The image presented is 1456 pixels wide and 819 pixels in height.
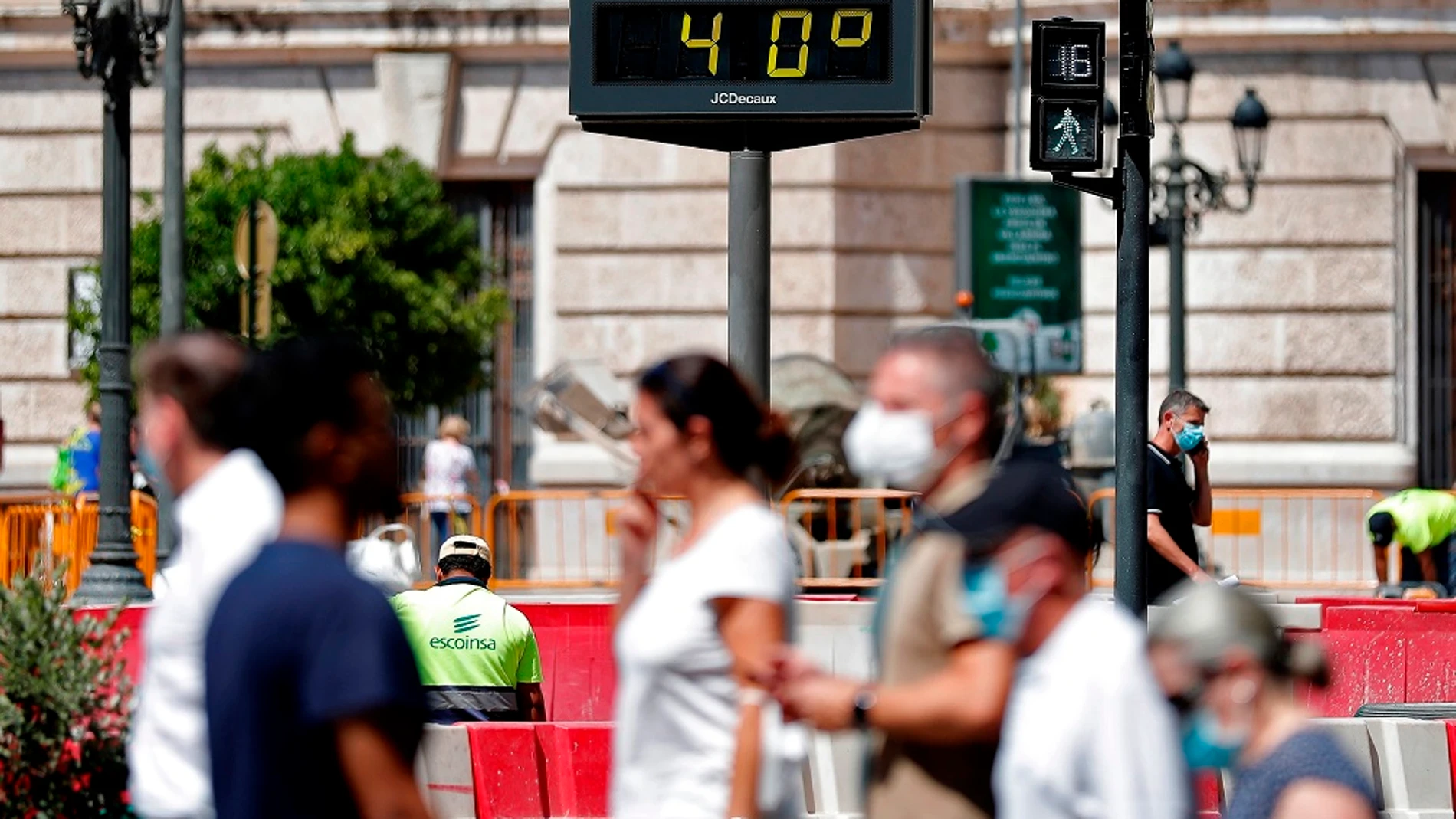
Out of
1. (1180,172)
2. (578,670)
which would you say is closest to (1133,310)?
(578,670)

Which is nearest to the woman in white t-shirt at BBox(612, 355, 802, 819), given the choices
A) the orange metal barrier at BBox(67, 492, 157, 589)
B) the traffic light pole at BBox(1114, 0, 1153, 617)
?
the traffic light pole at BBox(1114, 0, 1153, 617)

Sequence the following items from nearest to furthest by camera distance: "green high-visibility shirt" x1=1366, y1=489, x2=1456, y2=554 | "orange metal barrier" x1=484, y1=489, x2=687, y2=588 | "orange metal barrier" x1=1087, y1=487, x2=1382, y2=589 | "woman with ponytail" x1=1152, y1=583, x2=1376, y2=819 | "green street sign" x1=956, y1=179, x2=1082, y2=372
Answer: "woman with ponytail" x1=1152, y1=583, x2=1376, y2=819, "green high-visibility shirt" x1=1366, y1=489, x2=1456, y2=554, "orange metal barrier" x1=1087, y1=487, x2=1382, y2=589, "orange metal barrier" x1=484, y1=489, x2=687, y2=588, "green street sign" x1=956, y1=179, x2=1082, y2=372

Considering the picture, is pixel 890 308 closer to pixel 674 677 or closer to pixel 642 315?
pixel 642 315

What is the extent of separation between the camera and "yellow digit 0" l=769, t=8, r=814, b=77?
10516 millimetres

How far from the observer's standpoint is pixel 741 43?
10594 millimetres

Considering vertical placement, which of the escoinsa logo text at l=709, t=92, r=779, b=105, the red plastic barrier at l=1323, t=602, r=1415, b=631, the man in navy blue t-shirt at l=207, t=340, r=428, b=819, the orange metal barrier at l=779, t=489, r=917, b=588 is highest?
the escoinsa logo text at l=709, t=92, r=779, b=105

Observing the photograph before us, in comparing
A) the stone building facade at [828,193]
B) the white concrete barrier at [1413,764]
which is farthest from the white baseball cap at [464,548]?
the stone building facade at [828,193]

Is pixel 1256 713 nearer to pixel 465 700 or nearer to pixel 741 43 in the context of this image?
pixel 465 700

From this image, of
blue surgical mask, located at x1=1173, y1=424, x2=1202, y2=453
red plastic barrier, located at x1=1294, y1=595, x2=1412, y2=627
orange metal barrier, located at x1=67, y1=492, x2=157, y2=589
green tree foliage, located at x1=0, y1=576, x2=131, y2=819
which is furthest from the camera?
orange metal barrier, located at x1=67, y1=492, x2=157, y2=589

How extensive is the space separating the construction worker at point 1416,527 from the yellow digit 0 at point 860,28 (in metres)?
8.99

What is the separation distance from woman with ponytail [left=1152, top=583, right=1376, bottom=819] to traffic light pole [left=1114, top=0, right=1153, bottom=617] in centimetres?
663

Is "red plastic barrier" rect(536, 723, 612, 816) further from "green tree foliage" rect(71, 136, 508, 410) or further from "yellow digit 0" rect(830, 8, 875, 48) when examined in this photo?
"green tree foliage" rect(71, 136, 508, 410)

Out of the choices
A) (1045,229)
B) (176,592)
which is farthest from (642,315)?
(176,592)

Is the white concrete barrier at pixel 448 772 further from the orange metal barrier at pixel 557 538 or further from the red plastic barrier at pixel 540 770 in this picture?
the orange metal barrier at pixel 557 538
